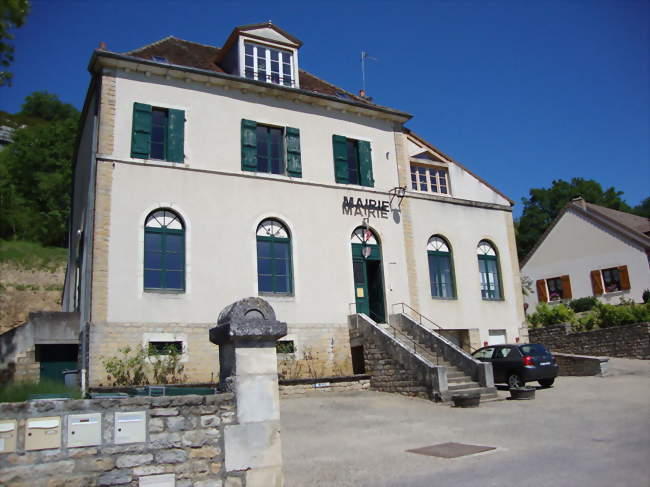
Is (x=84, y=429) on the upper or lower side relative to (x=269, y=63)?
lower

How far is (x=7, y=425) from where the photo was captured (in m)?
5.23

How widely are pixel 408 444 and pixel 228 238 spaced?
880cm

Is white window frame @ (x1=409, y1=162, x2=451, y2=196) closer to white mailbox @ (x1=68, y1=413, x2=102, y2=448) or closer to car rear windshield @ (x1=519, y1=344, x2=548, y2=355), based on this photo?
car rear windshield @ (x1=519, y1=344, x2=548, y2=355)

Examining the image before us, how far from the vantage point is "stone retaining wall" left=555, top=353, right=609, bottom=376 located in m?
17.7

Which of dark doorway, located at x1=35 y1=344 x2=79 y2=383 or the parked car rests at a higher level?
dark doorway, located at x1=35 y1=344 x2=79 y2=383

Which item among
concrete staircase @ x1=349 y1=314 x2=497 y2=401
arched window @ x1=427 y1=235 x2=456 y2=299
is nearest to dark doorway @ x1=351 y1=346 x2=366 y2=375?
concrete staircase @ x1=349 y1=314 x2=497 y2=401

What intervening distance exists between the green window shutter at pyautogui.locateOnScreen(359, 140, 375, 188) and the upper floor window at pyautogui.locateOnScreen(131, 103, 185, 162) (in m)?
6.18

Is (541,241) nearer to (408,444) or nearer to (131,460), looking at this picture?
(408,444)

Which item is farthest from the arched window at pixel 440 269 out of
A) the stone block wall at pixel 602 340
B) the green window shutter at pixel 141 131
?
the green window shutter at pixel 141 131

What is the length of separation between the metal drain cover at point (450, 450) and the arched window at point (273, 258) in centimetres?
858

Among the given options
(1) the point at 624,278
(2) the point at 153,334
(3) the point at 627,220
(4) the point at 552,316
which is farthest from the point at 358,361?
(3) the point at 627,220

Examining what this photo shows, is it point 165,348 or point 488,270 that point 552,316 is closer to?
point 488,270

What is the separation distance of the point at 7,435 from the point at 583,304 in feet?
94.9

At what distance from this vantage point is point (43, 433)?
5367mm
